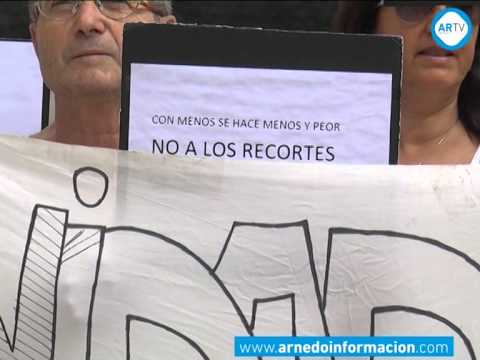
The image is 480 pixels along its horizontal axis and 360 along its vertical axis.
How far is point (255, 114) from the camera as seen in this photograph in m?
1.87

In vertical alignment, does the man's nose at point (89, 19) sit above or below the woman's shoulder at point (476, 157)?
above

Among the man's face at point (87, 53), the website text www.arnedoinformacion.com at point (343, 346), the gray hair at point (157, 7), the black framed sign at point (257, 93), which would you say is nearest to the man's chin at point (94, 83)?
the man's face at point (87, 53)

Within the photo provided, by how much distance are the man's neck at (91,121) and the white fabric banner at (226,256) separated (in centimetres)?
36

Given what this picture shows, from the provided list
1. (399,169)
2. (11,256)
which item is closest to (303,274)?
(399,169)

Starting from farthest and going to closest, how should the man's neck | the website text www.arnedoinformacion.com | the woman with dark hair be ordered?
the man's neck < the woman with dark hair < the website text www.arnedoinformacion.com

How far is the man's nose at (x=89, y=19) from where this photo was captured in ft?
7.10

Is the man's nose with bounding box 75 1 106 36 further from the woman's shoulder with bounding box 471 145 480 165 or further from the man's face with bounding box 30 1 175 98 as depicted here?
the woman's shoulder with bounding box 471 145 480 165

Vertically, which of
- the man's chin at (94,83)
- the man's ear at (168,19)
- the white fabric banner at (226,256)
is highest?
the man's ear at (168,19)

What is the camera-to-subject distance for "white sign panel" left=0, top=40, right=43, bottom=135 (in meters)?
2.45

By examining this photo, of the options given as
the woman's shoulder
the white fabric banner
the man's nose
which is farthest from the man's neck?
the woman's shoulder

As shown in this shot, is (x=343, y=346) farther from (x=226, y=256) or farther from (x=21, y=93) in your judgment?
(x=21, y=93)

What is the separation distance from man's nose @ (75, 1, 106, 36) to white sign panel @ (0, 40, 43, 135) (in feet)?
1.11

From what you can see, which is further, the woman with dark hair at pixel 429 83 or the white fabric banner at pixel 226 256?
the woman with dark hair at pixel 429 83

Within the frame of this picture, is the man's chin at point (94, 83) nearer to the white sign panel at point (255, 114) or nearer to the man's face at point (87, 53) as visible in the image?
the man's face at point (87, 53)
